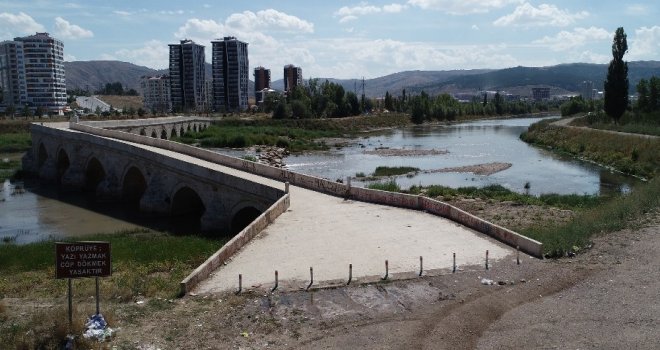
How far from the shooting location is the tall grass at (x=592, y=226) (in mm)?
16328

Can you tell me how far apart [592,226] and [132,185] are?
2533 centimetres

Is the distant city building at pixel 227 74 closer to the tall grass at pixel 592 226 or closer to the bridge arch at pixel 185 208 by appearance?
the bridge arch at pixel 185 208

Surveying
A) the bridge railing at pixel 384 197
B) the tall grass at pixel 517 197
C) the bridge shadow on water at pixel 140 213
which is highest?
the bridge railing at pixel 384 197

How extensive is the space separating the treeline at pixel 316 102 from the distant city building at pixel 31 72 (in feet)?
141

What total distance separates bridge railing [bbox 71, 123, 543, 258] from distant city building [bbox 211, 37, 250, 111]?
95.1 m

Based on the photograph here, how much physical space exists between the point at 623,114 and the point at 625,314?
5672cm

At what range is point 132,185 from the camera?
113 feet

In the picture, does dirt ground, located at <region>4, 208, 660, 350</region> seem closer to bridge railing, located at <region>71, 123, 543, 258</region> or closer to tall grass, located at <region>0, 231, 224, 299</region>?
tall grass, located at <region>0, 231, 224, 299</region>

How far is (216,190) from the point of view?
25.6 m

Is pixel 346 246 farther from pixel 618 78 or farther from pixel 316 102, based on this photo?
pixel 316 102

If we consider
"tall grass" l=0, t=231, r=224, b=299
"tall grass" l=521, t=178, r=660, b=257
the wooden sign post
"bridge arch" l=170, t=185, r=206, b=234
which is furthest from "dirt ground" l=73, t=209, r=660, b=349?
"bridge arch" l=170, t=185, r=206, b=234

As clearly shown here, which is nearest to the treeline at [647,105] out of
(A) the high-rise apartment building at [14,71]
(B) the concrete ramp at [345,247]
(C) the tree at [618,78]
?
(C) the tree at [618,78]

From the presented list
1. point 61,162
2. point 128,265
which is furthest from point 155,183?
point 61,162

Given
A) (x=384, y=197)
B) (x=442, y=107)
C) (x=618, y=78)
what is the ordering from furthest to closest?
(x=442, y=107)
(x=618, y=78)
(x=384, y=197)
